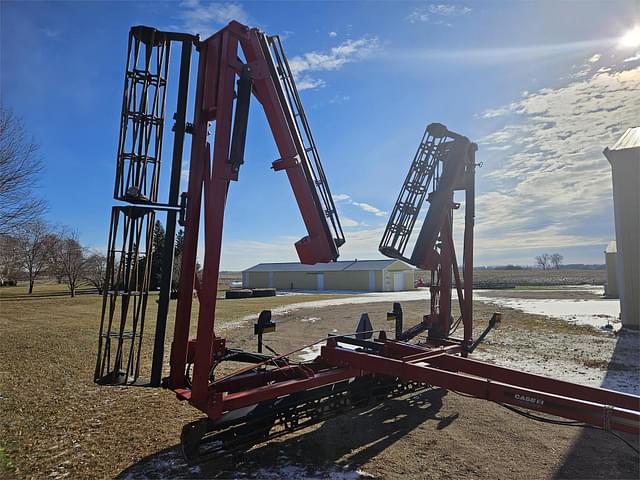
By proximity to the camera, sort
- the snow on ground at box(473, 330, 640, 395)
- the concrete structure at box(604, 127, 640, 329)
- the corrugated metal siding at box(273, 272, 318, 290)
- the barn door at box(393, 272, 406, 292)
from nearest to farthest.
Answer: the snow on ground at box(473, 330, 640, 395)
the concrete structure at box(604, 127, 640, 329)
the barn door at box(393, 272, 406, 292)
the corrugated metal siding at box(273, 272, 318, 290)

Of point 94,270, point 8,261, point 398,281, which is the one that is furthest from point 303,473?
point 398,281

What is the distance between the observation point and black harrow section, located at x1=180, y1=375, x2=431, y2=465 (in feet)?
12.3

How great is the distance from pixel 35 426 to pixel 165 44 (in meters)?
4.94

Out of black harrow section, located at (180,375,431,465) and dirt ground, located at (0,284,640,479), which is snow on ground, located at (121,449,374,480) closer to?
dirt ground, located at (0,284,640,479)

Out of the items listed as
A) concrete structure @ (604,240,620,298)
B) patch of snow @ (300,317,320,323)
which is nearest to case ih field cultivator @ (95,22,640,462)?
patch of snow @ (300,317,320,323)

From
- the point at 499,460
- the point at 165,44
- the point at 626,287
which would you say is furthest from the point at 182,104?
the point at 626,287

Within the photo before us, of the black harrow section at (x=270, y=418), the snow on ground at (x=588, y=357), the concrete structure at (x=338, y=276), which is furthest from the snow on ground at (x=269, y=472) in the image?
the concrete structure at (x=338, y=276)

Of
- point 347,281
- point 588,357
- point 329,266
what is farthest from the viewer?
point 329,266

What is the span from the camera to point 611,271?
26141 mm

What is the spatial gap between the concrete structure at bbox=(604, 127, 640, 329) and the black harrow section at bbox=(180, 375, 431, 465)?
12042mm

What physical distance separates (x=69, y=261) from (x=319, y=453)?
113 ft

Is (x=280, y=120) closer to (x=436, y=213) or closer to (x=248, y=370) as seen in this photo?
(x=248, y=370)

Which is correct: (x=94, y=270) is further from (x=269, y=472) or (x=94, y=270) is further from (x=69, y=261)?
(x=269, y=472)

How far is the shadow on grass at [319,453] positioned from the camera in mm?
3957
